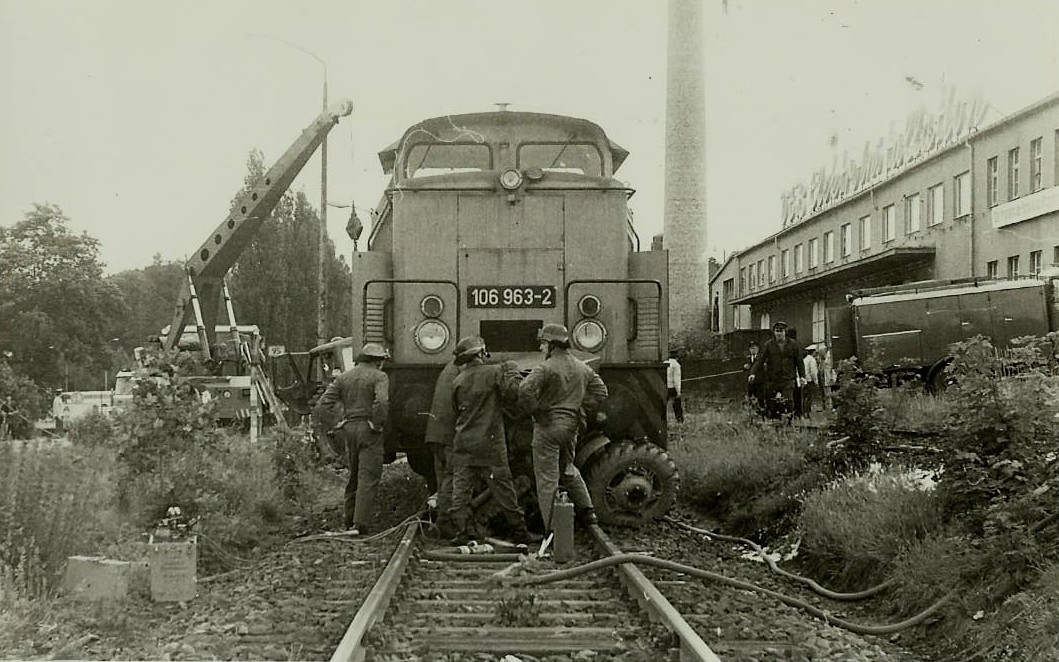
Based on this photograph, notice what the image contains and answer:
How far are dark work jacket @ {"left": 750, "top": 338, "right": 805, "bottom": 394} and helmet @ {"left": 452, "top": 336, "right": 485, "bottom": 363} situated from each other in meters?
7.18

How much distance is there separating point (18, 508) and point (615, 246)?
533 centimetres

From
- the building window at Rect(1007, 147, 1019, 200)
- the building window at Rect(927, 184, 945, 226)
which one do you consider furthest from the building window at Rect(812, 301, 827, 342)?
the building window at Rect(1007, 147, 1019, 200)

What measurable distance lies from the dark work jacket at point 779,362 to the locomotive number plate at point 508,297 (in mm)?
6261

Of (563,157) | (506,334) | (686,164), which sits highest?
(686,164)

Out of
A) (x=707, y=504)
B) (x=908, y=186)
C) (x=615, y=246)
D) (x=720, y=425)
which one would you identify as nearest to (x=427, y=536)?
(x=615, y=246)

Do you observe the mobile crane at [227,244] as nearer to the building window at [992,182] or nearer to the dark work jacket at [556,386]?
the dark work jacket at [556,386]

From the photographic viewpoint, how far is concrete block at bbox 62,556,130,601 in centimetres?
676

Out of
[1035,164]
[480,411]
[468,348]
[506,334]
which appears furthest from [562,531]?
[1035,164]

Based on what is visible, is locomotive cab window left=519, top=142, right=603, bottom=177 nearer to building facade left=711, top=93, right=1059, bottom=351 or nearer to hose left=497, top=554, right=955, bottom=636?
hose left=497, top=554, right=955, bottom=636

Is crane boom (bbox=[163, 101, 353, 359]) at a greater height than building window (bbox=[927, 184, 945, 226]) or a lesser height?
lesser

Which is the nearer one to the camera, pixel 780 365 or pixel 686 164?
pixel 780 365

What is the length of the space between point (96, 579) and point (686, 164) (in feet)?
113

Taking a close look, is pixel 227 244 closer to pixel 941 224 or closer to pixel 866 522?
pixel 866 522

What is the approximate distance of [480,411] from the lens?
8953mm
